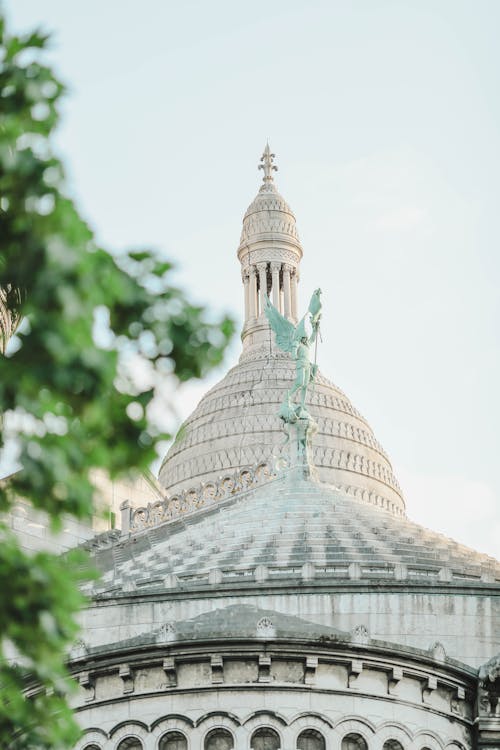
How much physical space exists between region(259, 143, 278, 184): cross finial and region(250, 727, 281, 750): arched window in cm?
7585

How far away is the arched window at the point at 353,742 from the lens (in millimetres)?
37688

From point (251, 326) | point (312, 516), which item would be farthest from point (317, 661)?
point (251, 326)

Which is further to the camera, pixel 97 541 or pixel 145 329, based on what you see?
pixel 97 541

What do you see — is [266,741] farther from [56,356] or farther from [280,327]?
[280,327]

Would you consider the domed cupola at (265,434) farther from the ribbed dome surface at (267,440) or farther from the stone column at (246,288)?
the stone column at (246,288)

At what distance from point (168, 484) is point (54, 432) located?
77949mm

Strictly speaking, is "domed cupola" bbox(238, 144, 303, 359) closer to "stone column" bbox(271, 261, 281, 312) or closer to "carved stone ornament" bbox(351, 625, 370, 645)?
"stone column" bbox(271, 261, 281, 312)

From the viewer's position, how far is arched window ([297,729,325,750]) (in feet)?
123

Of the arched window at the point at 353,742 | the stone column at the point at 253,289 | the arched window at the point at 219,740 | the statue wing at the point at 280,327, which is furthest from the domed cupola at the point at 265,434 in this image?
the arched window at the point at 219,740

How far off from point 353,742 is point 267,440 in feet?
181

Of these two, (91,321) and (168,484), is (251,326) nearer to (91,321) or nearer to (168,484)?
(168,484)

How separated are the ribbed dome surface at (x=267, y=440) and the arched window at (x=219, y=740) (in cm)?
5188

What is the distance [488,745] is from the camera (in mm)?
39094

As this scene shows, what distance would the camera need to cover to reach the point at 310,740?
124 ft
